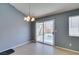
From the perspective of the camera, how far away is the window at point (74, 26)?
3.53 m

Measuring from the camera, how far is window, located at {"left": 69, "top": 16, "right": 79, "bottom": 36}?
3531mm

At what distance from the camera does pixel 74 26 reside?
363 centimetres

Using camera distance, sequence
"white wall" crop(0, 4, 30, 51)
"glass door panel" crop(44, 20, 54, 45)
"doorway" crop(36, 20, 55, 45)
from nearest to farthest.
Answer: "white wall" crop(0, 4, 30, 51)
"doorway" crop(36, 20, 55, 45)
"glass door panel" crop(44, 20, 54, 45)

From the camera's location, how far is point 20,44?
3.04m

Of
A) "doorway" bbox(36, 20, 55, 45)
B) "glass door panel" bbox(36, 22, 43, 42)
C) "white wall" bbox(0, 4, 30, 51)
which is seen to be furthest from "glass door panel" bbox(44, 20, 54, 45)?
"white wall" bbox(0, 4, 30, 51)

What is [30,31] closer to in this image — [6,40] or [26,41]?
[26,41]

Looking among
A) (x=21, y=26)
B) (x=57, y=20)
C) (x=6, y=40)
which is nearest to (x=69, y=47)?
(x=57, y=20)

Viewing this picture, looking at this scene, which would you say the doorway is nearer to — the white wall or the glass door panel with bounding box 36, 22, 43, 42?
the glass door panel with bounding box 36, 22, 43, 42

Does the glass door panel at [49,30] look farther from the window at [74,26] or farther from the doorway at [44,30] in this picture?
the window at [74,26]

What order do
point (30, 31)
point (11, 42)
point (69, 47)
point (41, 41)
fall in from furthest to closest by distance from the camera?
point (69, 47) → point (41, 41) → point (30, 31) → point (11, 42)

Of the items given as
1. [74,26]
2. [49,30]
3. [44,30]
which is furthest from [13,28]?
[74,26]

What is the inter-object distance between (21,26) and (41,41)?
0.86 metres

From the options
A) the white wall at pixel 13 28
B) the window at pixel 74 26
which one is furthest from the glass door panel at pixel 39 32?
the window at pixel 74 26

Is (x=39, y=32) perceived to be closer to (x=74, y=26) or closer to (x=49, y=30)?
(x=49, y=30)
